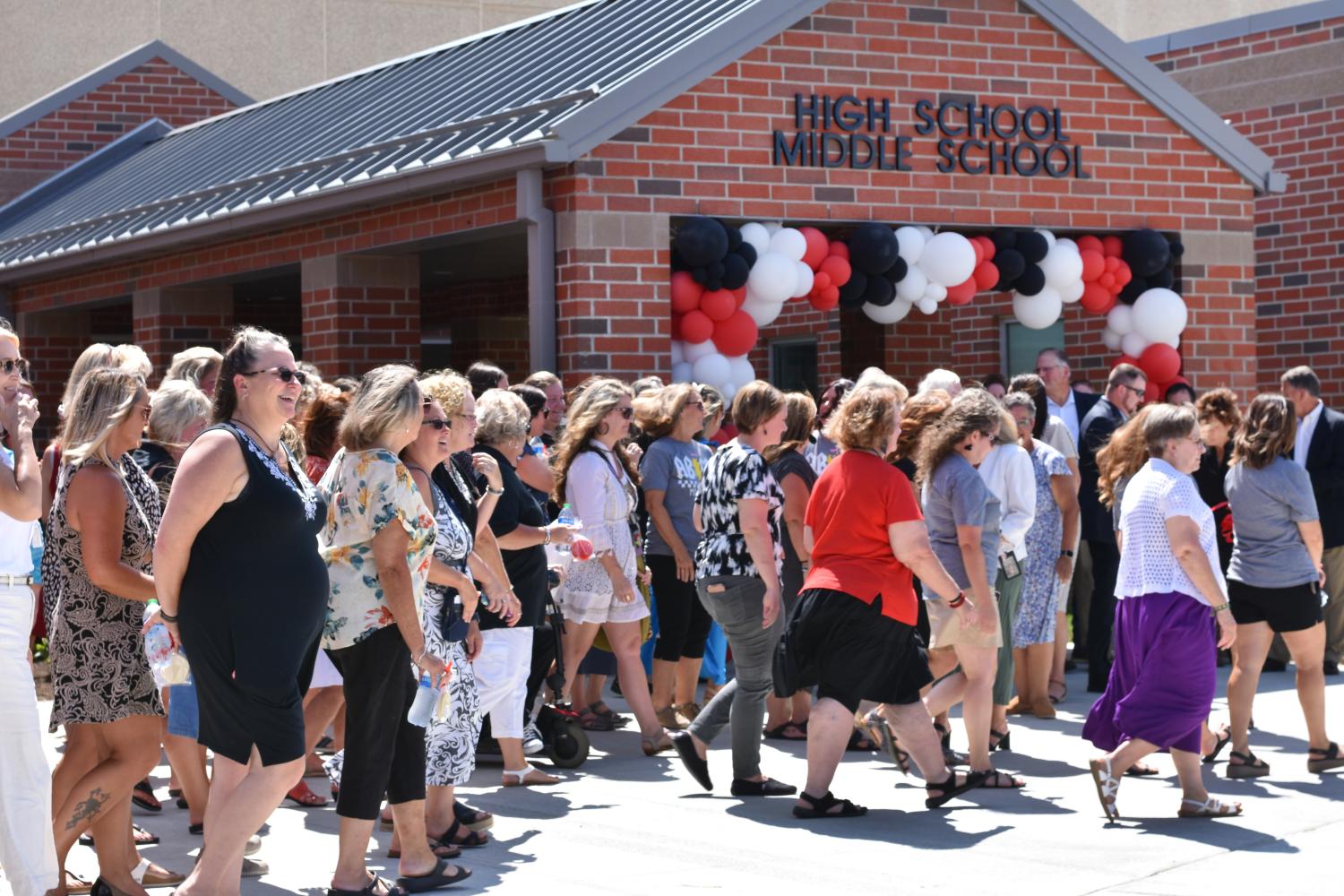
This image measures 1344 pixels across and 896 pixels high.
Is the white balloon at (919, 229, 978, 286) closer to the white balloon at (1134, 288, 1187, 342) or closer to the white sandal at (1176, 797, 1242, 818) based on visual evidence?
the white balloon at (1134, 288, 1187, 342)

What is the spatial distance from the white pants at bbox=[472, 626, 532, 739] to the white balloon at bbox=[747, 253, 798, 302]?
3.94 m

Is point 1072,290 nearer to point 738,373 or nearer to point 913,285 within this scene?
point 913,285

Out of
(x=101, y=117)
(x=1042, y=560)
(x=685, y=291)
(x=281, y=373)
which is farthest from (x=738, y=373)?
(x=101, y=117)

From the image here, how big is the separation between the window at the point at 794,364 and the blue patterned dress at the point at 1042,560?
8606mm

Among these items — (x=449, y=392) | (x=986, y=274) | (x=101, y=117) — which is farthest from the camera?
(x=101, y=117)

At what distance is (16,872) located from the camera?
19.1 ft

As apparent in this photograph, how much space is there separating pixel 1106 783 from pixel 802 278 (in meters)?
4.92

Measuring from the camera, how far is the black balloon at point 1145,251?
1324 centimetres

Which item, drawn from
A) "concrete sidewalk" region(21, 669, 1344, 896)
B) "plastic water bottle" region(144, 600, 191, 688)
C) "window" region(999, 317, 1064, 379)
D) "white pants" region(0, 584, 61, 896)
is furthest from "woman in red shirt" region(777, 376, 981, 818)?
"window" region(999, 317, 1064, 379)

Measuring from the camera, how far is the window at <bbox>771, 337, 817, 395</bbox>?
19359 millimetres

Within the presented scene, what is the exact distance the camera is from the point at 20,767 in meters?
5.81

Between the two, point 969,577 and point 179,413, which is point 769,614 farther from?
point 179,413

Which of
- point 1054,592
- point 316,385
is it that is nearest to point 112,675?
point 316,385

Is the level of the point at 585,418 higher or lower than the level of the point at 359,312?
lower
